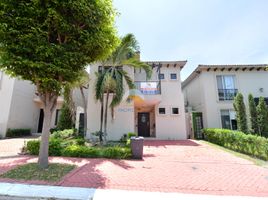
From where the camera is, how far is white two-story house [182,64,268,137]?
50.1 feet

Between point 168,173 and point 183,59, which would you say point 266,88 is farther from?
point 168,173

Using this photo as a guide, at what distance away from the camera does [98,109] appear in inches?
517

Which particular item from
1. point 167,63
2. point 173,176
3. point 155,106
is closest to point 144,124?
point 155,106

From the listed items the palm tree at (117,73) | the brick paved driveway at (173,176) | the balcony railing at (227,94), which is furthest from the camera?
the balcony railing at (227,94)

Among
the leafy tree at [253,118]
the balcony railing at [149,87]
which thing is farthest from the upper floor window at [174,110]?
the leafy tree at [253,118]

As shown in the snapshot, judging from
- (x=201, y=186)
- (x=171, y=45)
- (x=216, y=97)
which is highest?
(x=171, y=45)

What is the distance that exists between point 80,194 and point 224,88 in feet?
54.7

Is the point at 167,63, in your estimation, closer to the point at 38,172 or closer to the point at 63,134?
the point at 63,134

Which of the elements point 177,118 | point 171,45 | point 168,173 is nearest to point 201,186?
point 168,173

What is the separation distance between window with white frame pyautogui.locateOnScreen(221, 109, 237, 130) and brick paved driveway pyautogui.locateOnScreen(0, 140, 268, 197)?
349 inches

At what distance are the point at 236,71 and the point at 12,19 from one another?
61.0 feet

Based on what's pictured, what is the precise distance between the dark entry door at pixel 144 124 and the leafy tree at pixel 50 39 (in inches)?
448

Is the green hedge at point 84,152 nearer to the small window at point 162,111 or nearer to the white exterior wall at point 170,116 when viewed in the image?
the white exterior wall at point 170,116

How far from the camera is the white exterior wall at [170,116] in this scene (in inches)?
562
